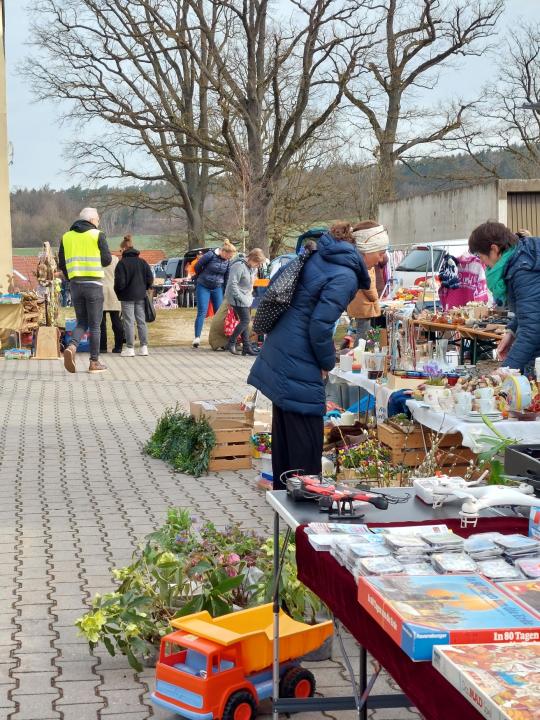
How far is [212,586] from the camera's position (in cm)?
426

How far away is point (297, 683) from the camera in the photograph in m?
3.81

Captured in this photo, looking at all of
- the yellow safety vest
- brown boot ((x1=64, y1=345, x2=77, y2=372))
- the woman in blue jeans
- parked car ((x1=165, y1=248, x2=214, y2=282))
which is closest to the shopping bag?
the woman in blue jeans

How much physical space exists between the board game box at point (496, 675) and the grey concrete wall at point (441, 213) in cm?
2412

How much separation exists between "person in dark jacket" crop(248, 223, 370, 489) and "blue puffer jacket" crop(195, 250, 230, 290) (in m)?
11.5

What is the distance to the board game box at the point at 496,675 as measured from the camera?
1.83 metres

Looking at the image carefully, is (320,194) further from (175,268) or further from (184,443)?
(184,443)

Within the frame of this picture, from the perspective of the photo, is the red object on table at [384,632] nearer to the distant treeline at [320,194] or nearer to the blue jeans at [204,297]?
the blue jeans at [204,297]

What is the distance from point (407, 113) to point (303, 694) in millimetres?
32803

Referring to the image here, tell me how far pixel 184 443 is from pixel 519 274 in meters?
3.37

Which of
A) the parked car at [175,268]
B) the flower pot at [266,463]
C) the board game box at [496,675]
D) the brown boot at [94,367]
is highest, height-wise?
the parked car at [175,268]

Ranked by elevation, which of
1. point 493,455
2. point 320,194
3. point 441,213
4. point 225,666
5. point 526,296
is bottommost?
point 225,666

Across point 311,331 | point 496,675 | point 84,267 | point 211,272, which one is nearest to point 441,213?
point 211,272

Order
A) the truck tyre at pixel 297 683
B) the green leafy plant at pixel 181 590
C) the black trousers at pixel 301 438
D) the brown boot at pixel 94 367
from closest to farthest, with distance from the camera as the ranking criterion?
1. the truck tyre at pixel 297 683
2. the green leafy plant at pixel 181 590
3. the black trousers at pixel 301 438
4. the brown boot at pixel 94 367

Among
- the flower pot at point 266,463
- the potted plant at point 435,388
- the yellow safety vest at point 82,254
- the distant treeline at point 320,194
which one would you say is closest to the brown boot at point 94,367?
the yellow safety vest at point 82,254
